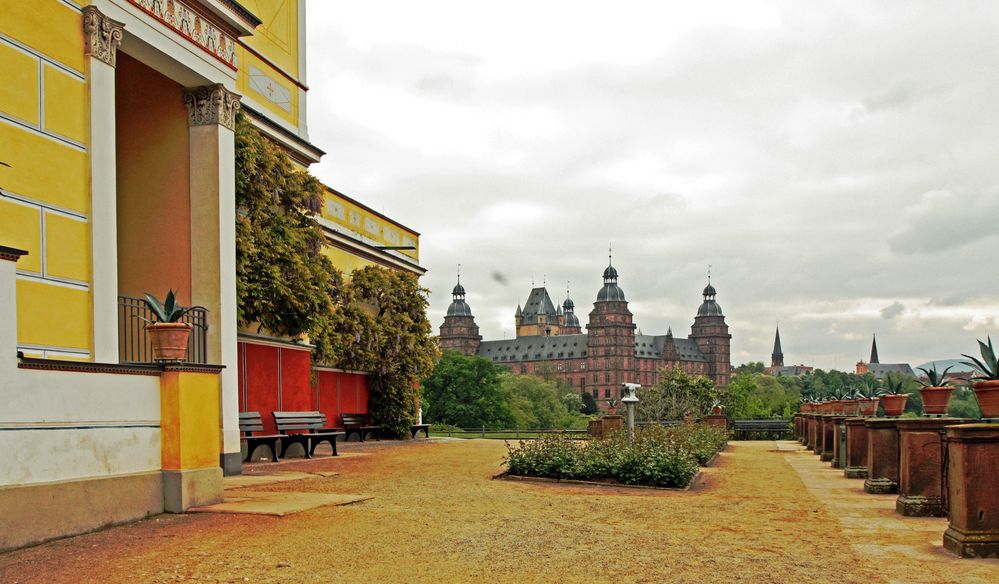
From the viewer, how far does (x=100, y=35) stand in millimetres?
11148

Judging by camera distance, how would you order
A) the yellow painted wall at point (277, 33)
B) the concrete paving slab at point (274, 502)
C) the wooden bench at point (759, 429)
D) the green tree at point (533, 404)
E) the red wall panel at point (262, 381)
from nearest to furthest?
the concrete paving slab at point (274, 502) < the red wall panel at point (262, 381) < the yellow painted wall at point (277, 33) < the wooden bench at point (759, 429) < the green tree at point (533, 404)

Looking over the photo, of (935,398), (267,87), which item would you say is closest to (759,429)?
(935,398)

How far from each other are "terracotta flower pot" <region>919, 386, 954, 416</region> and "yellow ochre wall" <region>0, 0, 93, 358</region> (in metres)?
11.8

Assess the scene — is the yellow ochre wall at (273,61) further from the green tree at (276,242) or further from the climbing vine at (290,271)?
the climbing vine at (290,271)

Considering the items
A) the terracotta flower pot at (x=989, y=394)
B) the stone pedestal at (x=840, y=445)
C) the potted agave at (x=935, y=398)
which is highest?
the terracotta flower pot at (x=989, y=394)

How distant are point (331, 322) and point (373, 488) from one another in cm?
1084

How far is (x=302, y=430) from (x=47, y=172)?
10.1 m

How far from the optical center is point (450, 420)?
88062 millimetres

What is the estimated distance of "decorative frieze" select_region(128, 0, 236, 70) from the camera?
41.4 ft

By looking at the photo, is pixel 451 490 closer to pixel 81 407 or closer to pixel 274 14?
pixel 81 407

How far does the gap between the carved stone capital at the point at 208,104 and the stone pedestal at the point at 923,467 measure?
36.0 ft

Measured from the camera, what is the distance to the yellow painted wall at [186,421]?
9.68 metres

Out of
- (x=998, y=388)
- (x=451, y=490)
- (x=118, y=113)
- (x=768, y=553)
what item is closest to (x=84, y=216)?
(x=118, y=113)

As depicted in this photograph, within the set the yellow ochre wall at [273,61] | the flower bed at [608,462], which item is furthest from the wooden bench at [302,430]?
the yellow ochre wall at [273,61]
